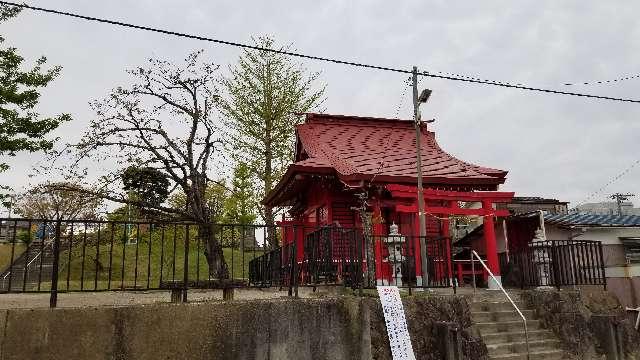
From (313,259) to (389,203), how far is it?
173 inches

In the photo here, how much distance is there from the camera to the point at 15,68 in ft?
54.0

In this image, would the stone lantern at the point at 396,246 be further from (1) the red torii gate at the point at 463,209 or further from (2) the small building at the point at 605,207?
(2) the small building at the point at 605,207

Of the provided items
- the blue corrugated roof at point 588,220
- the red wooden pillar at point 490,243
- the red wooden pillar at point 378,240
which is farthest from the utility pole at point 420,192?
the blue corrugated roof at point 588,220

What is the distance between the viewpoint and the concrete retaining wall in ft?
18.3

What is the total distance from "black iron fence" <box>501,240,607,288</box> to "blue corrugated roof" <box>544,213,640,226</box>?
19.1ft

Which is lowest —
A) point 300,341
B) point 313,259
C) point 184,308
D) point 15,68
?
point 300,341

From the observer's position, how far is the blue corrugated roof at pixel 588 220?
1786 cm

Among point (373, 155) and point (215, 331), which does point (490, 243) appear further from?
point (215, 331)

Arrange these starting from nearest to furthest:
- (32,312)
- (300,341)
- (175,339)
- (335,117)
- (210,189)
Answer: (32,312), (175,339), (300,341), (335,117), (210,189)

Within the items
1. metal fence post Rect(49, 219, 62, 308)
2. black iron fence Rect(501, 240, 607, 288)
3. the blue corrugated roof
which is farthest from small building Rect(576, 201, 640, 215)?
metal fence post Rect(49, 219, 62, 308)

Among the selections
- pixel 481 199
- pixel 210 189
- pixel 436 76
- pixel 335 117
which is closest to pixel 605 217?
pixel 481 199

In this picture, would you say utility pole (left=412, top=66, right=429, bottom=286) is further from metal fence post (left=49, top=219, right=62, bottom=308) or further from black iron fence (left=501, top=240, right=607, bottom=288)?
metal fence post (left=49, top=219, right=62, bottom=308)

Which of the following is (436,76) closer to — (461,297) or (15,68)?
(461,297)

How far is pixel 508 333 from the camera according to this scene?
356 inches
